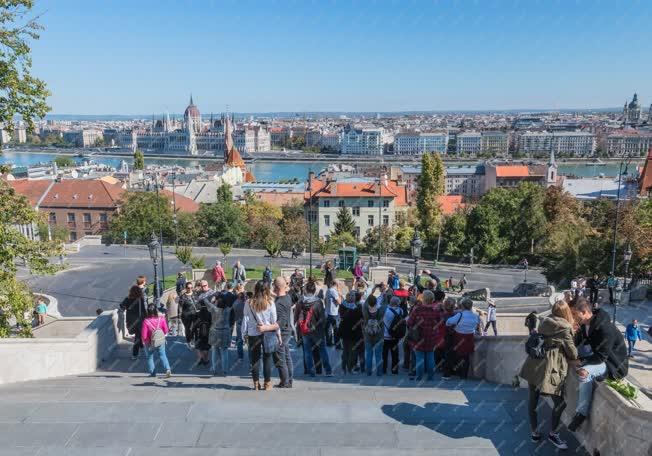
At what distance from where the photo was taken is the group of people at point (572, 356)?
4309mm

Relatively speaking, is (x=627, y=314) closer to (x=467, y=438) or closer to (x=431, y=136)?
(x=467, y=438)

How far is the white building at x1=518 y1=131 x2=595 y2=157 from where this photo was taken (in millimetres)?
166500

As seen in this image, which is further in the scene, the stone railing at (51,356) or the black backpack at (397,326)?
the black backpack at (397,326)

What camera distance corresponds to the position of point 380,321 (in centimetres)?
677

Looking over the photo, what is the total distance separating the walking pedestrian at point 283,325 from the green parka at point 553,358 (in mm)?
2258

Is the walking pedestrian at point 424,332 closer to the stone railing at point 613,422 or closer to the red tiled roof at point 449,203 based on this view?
the stone railing at point 613,422

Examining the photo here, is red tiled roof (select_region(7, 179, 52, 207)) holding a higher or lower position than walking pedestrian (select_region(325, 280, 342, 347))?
lower

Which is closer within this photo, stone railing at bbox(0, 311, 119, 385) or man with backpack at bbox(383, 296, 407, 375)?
stone railing at bbox(0, 311, 119, 385)

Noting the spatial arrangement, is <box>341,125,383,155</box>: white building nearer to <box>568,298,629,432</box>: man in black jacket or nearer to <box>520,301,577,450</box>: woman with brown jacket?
<box>520,301,577,450</box>: woman with brown jacket

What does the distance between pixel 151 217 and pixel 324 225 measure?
16.6m

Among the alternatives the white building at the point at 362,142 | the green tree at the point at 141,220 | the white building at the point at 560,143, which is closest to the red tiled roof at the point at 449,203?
the green tree at the point at 141,220

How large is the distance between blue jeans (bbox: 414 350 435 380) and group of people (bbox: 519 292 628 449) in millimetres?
1968

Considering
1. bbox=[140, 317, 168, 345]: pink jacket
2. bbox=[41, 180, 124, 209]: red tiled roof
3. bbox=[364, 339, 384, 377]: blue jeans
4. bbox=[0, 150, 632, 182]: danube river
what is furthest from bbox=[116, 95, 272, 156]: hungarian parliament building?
bbox=[140, 317, 168, 345]: pink jacket

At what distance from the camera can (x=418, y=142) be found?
188 metres
